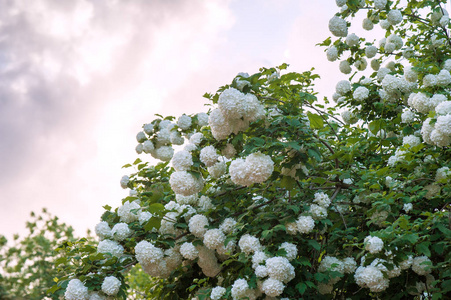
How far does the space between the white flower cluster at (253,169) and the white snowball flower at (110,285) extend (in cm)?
134

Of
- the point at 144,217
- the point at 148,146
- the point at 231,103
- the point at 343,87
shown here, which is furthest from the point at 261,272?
the point at 343,87

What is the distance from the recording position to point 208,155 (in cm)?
375

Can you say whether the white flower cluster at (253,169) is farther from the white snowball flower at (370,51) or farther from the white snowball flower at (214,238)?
the white snowball flower at (370,51)

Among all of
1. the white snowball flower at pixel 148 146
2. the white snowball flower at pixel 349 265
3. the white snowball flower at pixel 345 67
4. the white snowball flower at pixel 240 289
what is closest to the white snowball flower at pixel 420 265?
the white snowball flower at pixel 349 265

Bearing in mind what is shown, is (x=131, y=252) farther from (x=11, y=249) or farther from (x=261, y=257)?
(x=11, y=249)

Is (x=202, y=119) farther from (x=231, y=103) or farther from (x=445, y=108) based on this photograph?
(x=445, y=108)

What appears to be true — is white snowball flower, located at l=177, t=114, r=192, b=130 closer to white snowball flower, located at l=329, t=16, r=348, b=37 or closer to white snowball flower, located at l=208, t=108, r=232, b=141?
white snowball flower, located at l=208, t=108, r=232, b=141

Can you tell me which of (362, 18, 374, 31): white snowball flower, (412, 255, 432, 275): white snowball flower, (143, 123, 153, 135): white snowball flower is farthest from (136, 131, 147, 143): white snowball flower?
(362, 18, 374, 31): white snowball flower

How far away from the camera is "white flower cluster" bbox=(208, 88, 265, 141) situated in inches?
136

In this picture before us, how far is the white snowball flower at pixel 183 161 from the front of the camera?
12.7 feet

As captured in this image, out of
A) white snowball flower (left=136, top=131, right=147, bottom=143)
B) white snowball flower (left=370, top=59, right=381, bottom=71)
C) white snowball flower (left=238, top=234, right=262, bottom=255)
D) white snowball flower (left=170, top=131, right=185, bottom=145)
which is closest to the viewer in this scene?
white snowball flower (left=238, top=234, right=262, bottom=255)

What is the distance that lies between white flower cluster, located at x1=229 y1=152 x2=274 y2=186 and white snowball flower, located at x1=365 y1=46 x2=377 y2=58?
11.8 feet

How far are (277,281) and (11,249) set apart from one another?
7.79 meters

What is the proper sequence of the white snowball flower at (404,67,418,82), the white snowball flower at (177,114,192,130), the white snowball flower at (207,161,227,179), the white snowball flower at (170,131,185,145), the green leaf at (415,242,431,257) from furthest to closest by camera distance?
1. the white snowball flower at (170,131,185,145)
2. the white snowball flower at (177,114,192,130)
3. the white snowball flower at (404,67,418,82)
4. the white snowball flower at (207,161,227,179)
5. the green leaf at (415,242,431,257)
